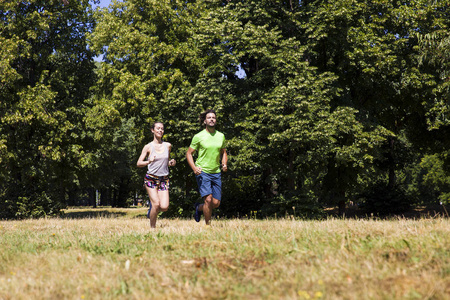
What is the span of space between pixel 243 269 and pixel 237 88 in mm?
13075

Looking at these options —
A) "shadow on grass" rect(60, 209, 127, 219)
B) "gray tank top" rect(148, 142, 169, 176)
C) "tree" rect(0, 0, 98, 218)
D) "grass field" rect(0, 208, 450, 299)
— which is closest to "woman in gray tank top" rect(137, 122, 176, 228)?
"gray tank top" rect(148, 142, 169, 176)

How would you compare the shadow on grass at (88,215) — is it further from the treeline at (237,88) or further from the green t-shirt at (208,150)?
the green t-shirt at (208,150)

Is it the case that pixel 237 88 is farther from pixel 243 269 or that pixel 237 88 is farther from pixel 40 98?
pixel 243 269

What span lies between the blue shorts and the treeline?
565 centimetres

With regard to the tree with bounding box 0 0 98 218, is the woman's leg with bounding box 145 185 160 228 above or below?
below

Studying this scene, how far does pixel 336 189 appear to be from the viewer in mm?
17750

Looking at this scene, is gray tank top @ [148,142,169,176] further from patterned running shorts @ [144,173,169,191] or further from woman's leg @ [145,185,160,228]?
woman's leg @ [145,185,160,228]

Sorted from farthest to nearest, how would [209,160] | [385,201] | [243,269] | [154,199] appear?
[385,201] → [154,199] → [209,160] → [243,269]

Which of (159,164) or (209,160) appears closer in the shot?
(209,160)

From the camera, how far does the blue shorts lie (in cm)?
761

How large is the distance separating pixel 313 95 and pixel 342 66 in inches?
96.1

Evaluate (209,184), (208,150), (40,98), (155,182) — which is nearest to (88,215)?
(40,98)

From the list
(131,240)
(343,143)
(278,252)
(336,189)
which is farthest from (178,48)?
(278,252)

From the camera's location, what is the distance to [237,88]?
643 inches
